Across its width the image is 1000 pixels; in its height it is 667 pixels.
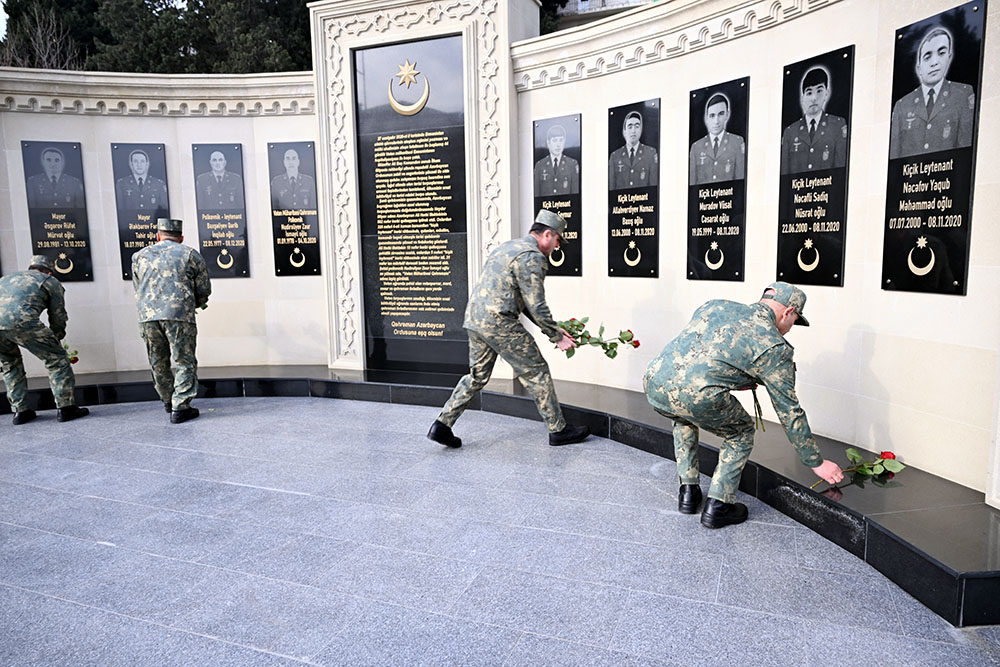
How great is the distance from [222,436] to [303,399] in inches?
53.8

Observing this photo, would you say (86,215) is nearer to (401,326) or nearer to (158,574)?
(401,326)

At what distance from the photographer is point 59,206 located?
6.99m

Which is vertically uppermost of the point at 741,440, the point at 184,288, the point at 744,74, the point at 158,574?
the point at 744,74

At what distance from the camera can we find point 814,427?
14.7ft

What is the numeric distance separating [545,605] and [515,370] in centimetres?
222

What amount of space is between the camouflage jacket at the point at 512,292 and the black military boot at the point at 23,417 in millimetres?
4133

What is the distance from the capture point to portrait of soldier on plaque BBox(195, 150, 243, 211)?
24.2 ft

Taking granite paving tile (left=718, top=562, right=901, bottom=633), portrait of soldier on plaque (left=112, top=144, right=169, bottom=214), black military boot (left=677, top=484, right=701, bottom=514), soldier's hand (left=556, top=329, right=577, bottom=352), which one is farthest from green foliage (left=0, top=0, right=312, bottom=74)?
granite paving tile (left=718, top=562, right=901, bottom=633)

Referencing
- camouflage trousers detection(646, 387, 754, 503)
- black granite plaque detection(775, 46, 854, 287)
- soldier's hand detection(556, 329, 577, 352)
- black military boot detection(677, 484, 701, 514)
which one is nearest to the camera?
camouflage trousers detection(646, 387, 754, 503)

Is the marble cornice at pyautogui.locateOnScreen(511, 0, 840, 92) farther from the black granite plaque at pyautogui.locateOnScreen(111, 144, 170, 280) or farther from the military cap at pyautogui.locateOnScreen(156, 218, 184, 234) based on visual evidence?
the black granite plaque at pyautogui.locateOnScreen(111, 144, 170, 280)

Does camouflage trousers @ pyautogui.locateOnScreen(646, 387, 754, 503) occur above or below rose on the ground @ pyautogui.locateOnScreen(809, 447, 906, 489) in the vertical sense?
above

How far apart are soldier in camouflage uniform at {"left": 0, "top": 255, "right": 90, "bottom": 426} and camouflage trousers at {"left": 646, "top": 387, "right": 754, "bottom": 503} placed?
17.1 ft

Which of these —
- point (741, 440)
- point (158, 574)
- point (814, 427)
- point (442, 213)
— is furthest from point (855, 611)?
point (442, 213)

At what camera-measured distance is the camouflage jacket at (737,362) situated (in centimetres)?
305
